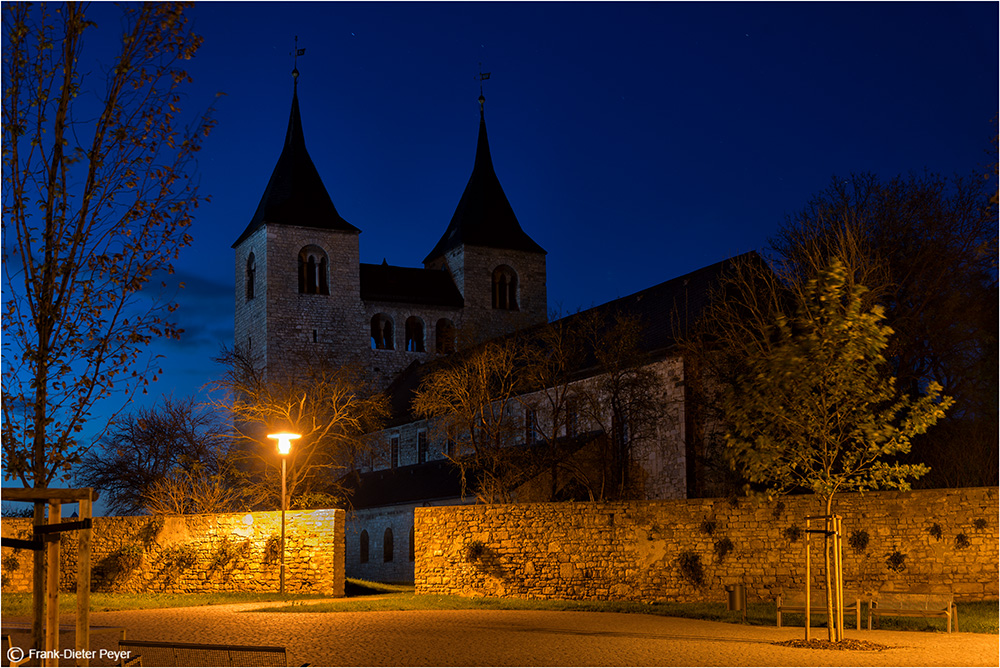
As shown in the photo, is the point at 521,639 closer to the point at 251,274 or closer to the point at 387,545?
the point at 387,545

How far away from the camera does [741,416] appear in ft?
Result: 47.0

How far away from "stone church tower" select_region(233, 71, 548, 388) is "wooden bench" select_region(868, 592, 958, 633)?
4581 cm

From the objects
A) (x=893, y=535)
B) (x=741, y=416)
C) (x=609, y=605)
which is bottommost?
(x=609, y=605)

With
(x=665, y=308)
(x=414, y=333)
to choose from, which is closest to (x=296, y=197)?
(x=414, y=333)

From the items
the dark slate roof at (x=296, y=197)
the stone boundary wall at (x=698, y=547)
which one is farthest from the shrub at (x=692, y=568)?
the dark slate roof at (x=296, y=197)

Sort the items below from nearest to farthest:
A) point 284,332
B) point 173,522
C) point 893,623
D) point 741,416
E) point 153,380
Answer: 1. point 153,380
2. point 741,416
3. point 893,623
4. point 173,522
5. point 284,332

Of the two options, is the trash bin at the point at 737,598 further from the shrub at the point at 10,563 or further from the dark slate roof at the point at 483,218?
the dark slate roof at the point at 483,218

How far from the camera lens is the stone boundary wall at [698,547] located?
66.4ft

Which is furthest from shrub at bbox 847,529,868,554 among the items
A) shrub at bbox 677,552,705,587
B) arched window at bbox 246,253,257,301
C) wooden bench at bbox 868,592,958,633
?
arched window at bbox 246,253,257,301

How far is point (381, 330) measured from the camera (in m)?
66.9

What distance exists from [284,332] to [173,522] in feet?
125

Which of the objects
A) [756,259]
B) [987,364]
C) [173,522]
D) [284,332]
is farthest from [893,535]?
[284,332]

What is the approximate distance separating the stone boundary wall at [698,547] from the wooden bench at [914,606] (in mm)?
4603

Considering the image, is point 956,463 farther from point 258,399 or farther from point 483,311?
point 483,311
